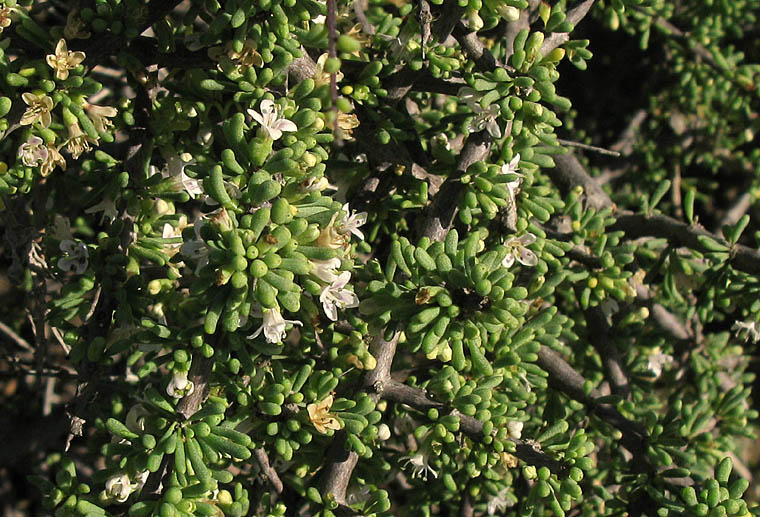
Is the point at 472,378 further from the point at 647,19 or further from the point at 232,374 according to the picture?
the point at 647,19

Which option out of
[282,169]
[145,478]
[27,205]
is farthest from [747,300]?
[27,205]

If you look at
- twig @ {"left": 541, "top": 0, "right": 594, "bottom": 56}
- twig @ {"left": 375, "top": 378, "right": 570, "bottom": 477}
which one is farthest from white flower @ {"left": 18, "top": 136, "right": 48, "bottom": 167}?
twig @ {"left": 541, "top": 0, "right": 594, "bottom": 56}

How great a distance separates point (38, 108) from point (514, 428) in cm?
145

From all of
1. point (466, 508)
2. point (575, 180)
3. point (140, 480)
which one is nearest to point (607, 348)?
point (575, 180)

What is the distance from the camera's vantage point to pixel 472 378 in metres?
2.08

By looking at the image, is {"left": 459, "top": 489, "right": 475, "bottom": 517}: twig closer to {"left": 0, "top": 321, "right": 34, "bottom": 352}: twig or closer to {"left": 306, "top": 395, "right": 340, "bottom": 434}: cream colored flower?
{"left": 306, "top": 395, "right": 340, "bottom": 434}: cream colored flower

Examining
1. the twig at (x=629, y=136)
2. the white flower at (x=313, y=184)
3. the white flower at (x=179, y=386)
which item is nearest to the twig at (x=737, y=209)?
the twig at (x=629, y=136)

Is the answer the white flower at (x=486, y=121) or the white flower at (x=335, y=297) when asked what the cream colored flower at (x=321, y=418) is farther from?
the white flower at (x=486, y=121)

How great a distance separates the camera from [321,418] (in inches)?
70.3

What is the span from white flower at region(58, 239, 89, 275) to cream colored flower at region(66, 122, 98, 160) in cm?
28

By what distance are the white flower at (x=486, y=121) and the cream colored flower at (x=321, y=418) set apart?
0.81 m

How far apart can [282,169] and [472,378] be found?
0.83 meters

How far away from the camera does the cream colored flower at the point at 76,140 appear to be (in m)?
1.80

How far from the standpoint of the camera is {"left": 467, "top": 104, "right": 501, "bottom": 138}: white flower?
192cm
